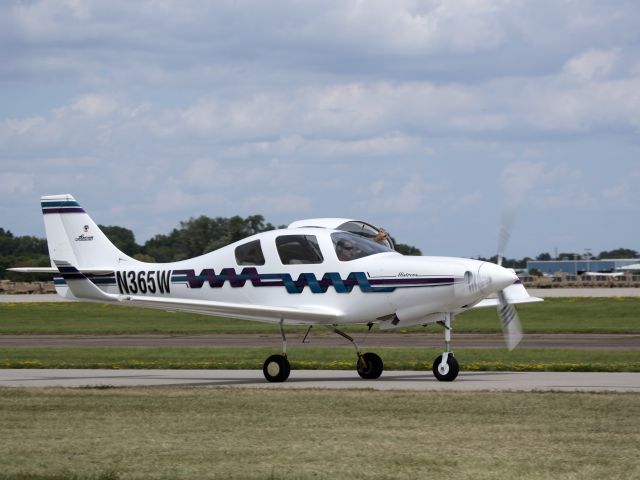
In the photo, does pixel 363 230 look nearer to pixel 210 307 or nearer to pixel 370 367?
pixel 370 367

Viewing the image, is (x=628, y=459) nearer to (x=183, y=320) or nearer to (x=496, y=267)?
(x=496, y=267)

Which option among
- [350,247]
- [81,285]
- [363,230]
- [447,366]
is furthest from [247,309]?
[447,366]

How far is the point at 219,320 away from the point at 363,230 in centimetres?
3578

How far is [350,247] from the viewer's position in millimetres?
20125

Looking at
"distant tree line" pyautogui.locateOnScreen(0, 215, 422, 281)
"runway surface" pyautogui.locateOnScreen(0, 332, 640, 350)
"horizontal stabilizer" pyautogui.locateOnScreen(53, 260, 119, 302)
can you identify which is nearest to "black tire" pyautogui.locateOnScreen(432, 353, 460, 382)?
"horizontal stabilizer" pyautogui.locateOnScreen(53, 260, 119, 302)

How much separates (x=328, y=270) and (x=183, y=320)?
36.2 m

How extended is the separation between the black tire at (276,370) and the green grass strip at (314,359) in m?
4.05

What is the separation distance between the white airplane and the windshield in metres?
0.02

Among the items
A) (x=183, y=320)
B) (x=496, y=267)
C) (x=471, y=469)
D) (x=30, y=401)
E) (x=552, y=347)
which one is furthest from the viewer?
(x=183, y=320)

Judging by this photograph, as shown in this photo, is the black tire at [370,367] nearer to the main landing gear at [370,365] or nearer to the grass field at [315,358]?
the main landing gear at [370,365]

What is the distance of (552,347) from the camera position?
3080 centimetres

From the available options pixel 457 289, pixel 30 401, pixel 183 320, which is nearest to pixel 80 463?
pixel 30 401

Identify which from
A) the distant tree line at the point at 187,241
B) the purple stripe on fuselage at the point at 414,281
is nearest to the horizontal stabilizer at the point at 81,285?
the purple stripe on fuselage at the point at 414,281

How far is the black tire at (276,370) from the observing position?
20391mm
